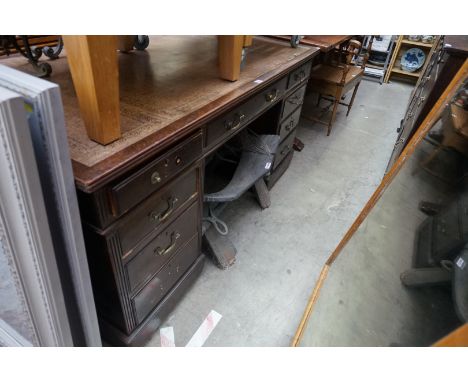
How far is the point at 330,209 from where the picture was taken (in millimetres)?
2027

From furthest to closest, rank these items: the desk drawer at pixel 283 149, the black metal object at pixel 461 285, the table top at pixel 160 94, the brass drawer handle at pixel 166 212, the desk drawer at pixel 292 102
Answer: the desk drawer at pixel 283 149
the desk drawer at pixel 292 102
the brass drawer handle at pixel 166 212
the table top at pixel 160 94
the black metal object at pixel 461 285

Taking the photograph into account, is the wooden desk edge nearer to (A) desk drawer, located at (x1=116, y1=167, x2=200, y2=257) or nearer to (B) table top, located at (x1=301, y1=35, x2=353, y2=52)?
(A) desk drawer, located at (x1=116, y1=167, x2=200, y2=257)

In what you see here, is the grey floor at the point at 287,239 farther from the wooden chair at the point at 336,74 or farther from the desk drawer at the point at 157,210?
the desk drawer at the point at 157,210

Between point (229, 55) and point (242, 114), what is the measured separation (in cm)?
24

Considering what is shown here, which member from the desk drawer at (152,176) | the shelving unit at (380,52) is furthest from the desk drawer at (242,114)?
the shelving unit at (380,52)

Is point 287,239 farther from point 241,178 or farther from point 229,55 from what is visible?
point 229,55

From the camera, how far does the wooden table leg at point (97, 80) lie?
0.63m

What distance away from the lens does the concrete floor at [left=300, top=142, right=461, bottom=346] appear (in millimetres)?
768

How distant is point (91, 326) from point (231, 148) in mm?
1188

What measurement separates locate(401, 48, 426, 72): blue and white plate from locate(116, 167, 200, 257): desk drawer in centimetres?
427

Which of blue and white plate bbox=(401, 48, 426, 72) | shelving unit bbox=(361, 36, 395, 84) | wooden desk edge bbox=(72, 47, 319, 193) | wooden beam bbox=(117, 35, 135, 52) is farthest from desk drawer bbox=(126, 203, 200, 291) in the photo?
blue and white plate bbox=(401, 48, 426, 72)

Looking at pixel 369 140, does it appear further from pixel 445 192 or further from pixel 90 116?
pixel 90 116

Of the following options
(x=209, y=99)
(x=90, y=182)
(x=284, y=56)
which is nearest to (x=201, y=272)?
(x=209, y=99)

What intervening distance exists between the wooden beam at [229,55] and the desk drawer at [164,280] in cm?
64
